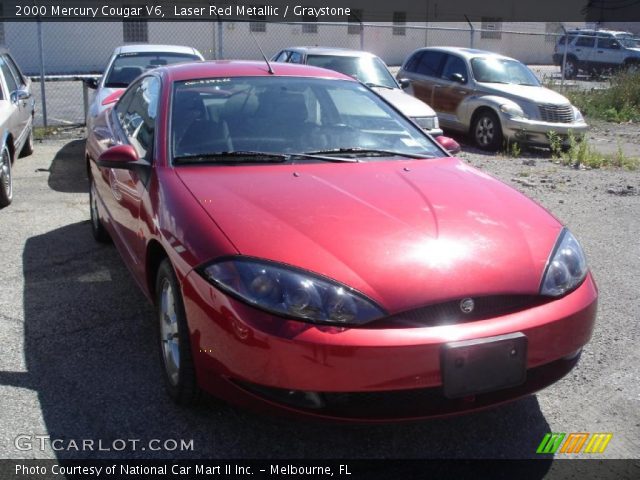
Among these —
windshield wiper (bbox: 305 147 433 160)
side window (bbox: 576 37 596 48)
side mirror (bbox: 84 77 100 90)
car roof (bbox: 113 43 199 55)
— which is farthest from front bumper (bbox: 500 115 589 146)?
side window (bbox: 576 37 596 48)

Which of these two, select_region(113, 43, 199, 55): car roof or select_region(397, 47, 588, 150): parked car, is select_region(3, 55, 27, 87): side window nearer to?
select_region(113, 43, 199, 55): car roof

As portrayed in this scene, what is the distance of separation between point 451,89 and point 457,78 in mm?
207

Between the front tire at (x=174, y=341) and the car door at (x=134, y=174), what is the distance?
0.46m

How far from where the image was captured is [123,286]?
15.9 feet

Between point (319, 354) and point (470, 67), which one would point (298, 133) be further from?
point (470, 67)

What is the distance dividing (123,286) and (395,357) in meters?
2.78

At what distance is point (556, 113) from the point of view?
441 inches

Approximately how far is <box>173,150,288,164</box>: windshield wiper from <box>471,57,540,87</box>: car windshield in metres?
8.96

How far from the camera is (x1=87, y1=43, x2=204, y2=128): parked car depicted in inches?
371

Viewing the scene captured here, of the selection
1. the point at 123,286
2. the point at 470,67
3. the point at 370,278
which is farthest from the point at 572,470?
the point at 470,67

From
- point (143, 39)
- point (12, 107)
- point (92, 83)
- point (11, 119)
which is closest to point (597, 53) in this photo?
point (143, 39)

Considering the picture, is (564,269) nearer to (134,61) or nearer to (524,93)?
(134,61)

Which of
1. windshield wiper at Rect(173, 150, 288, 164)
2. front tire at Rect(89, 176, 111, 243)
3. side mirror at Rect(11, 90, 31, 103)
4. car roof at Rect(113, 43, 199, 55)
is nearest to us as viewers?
windshield wiper at Rect(173, 150, 288, 164)

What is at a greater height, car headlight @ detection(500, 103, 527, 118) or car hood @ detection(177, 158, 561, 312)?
car hood @ detection(177, 158, 561, 312)
